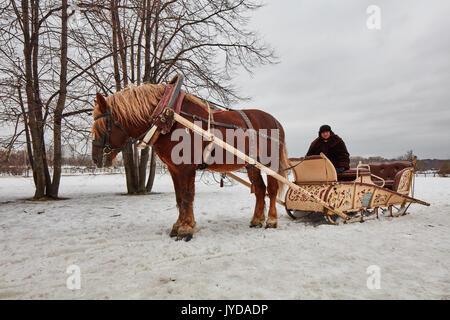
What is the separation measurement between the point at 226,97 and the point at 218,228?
5499mm

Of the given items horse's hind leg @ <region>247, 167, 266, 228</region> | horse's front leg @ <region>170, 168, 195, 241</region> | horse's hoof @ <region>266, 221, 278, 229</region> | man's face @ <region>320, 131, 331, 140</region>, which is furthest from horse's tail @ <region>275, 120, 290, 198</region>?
horse's front leg @ <region>170, 168, 195, 241</region>

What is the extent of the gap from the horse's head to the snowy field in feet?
3.94

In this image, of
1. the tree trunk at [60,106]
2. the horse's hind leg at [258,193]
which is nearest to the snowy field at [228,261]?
the horse's hind leg at [258,193]

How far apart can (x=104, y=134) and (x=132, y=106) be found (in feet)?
1.69

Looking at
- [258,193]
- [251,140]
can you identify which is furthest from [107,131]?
[258,193]

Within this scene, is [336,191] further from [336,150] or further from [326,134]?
[326,134]

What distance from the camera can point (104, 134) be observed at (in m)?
3.18

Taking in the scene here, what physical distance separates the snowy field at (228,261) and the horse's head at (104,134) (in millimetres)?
1200

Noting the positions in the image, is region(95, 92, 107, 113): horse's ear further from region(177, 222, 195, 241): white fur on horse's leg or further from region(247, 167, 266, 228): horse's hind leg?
region(247, 167, 266, 228): horse's hind leg

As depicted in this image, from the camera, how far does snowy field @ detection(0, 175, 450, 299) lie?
1.86 meters

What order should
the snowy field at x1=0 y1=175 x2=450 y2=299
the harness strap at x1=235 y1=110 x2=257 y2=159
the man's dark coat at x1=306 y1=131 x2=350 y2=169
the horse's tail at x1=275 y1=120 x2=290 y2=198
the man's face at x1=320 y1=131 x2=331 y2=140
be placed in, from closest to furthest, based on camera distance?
the snowy field at x1=0 y1=175 x2=450 y2=299 → the harness strap at x1=235 y1=110 x2=257 y2=159 → the horse's tail at x1=275 y1=120 x2=290 y2=198 → the man's dark coat at x1=306 y1=131 x2=350 y2=169 → the man's face at x1=320 y1=131 x2=331 y2=140

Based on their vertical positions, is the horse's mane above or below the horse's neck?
above
